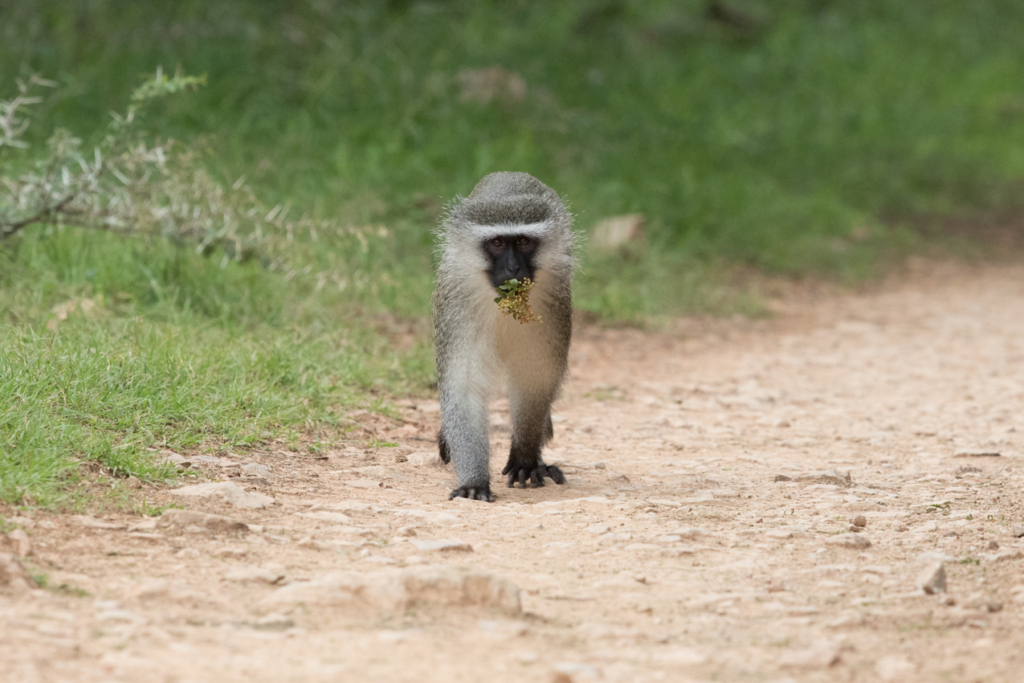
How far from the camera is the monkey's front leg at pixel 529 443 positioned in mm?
4902

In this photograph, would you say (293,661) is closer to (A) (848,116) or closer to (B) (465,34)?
(B) (465,34)

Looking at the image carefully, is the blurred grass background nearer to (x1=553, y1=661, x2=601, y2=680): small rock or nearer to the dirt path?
the dirt path

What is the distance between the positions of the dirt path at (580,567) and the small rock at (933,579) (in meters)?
0.02

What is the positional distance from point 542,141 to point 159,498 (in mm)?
7389

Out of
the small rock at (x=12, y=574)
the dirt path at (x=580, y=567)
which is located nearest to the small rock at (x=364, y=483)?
the dirt path at (x=580, y=567)

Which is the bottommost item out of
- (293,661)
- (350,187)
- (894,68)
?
(293,661)

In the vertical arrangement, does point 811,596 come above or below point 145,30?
below

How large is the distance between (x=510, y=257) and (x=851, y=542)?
179 centimetres

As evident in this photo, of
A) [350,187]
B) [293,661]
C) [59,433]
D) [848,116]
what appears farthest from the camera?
[848,116]

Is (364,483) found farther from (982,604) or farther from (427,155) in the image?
(427,155)

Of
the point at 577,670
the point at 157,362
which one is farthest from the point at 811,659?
the point at 157,362

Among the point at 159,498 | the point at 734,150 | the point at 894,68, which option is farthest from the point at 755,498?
the point at 894,68

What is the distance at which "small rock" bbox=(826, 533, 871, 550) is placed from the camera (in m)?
3.72

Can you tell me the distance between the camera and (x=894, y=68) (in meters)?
16.1
